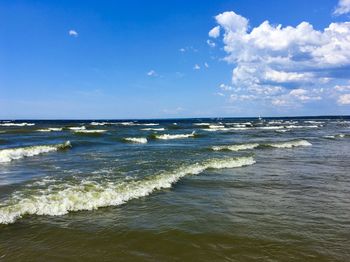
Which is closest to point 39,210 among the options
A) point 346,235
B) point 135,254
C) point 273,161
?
point 135,254

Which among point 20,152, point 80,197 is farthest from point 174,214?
point 20,152

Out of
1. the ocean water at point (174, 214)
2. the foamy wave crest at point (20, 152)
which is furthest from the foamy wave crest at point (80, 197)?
the foamy wave crest at point (20, 152)

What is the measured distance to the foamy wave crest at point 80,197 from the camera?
916cm

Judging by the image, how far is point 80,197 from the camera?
10.2m

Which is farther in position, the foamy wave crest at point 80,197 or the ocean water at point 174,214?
the foamy wave crest at point 80,197

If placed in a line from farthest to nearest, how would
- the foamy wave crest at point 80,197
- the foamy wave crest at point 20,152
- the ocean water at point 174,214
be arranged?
the foamy wave crest at point 20,152
the foamy wave crest at point 80,197
the ocean water at point 174,214

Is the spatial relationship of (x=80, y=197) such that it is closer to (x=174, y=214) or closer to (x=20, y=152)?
(x=174, y=214)

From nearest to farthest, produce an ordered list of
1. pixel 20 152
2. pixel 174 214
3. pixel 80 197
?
pixel 174 214 → pixel 80 197 → pixel 20 152

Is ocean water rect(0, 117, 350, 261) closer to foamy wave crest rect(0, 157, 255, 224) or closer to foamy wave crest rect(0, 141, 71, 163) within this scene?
foamy wave crest rect(0, 157, 255, 224)

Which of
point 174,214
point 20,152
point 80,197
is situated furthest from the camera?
point 20,152

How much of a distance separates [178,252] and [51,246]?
2.55m

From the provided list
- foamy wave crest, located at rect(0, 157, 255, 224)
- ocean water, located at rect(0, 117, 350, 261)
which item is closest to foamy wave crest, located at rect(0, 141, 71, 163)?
ocean water, located at rect(0, 117, 350, 261)

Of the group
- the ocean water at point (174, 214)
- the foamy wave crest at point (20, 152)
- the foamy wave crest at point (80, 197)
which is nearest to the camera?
the ocean water at point (174, 214)

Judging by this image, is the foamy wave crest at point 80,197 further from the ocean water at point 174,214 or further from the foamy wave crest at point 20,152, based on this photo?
the foamy wave crest at point 20,152
